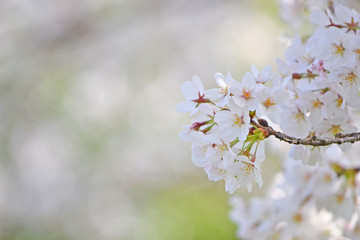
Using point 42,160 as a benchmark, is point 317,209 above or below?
below

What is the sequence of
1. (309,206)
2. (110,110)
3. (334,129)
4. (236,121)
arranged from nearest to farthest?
(236,121) → (334,129) → (309,206) → (110,110)

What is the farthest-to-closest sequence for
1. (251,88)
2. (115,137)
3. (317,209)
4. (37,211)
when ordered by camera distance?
(115,137) → (37,211) → (317,209) → (251,88)

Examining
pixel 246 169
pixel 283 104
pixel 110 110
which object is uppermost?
pixel 110 110

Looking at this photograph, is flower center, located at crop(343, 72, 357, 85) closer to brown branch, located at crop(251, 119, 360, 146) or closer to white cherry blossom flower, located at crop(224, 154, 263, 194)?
brown branch, located at crop(251, 119, 360, 146)

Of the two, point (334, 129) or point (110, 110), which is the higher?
point (110, 110)

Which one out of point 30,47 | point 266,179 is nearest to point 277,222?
point 30,47

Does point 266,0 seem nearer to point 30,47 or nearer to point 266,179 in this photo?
point 266,179

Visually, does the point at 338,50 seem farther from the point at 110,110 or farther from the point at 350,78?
the point at 110,110

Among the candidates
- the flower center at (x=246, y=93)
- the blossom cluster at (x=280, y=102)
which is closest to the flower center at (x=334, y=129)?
the blossom cluster at (x=280, y=102)

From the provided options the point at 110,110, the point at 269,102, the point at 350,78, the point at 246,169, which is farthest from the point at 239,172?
the point at 110,110
